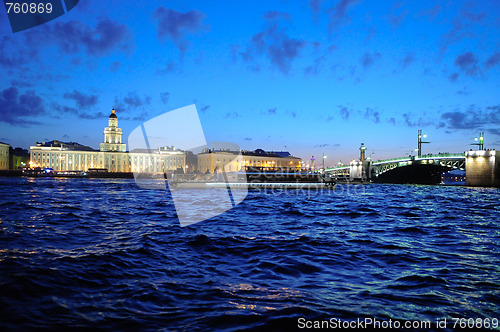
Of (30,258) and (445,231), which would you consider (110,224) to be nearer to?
(30,258)

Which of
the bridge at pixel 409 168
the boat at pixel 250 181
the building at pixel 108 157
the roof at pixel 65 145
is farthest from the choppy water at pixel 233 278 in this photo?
the roof at pixel 65 145

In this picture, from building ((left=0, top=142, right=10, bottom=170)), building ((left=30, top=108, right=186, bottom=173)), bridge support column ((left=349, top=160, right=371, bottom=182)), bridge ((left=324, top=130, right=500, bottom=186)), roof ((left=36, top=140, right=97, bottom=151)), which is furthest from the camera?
roof ((left=36, top=140, right=97, bottom=151))

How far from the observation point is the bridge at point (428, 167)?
58.4 meters

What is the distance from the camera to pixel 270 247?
341 inches

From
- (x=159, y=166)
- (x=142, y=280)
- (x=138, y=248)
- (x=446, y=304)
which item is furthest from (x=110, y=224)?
(x=159, y=166)

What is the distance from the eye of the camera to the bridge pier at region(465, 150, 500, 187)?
57.3 metres

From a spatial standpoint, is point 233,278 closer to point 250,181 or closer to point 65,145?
point 250,181

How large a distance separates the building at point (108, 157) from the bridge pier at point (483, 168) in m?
91.3

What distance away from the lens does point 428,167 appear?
73.1 m

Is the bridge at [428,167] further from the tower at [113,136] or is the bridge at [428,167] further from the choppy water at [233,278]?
the tower at [113,136]

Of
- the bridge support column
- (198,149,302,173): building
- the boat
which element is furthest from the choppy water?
(198,149,302,173): building

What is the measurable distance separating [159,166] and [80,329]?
136402 millimetres

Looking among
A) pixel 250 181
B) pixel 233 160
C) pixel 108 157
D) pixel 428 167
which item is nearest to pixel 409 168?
pixel 428 167

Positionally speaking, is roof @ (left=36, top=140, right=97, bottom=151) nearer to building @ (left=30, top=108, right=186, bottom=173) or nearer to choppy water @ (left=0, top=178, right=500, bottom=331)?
building @ (left=30, top=108, right=186, bottom=173)
